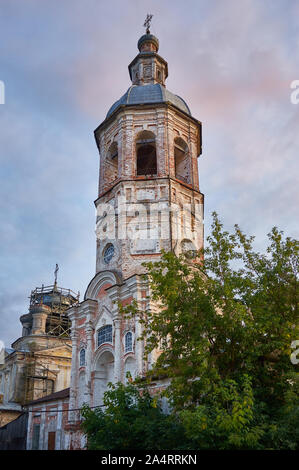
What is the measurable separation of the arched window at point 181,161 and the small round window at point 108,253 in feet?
17.1

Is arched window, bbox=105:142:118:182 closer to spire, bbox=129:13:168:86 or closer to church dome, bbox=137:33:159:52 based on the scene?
spire, bbox=129:13:168:86

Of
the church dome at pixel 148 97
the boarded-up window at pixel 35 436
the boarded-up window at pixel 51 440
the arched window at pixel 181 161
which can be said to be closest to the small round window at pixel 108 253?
the arched window at pixel 181 161

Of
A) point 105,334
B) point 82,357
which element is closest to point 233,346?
point 105,334

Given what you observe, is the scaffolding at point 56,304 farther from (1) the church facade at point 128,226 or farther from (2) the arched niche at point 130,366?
(2) the arched niche at point 130,366

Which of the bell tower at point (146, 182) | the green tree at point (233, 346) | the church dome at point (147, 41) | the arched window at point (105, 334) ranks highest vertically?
the church dome at point (147, 41)

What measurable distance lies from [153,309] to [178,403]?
7.35 meters

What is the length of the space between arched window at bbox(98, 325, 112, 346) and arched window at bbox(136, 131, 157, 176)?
839 cm

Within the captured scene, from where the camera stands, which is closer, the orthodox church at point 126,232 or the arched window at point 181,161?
the orthodox church at point 126,232

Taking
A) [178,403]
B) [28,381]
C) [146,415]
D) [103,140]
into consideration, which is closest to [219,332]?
[178,403]

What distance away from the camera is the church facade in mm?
17203

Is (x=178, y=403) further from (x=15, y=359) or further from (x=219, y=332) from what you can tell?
(x=15, y=359)

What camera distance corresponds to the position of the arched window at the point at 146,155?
70.6 ft

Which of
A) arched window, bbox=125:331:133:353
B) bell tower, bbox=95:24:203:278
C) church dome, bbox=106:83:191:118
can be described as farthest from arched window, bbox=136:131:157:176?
arched window, bbox=125:331:133:353

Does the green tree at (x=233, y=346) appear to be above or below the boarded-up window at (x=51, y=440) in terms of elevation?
above
